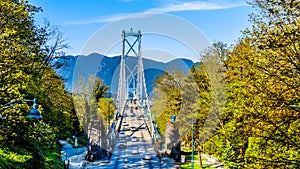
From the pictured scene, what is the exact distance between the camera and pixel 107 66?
89875 millimetres

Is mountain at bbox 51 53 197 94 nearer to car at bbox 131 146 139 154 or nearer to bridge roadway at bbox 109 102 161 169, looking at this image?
bridge roadway at bbox 109 102 161 169

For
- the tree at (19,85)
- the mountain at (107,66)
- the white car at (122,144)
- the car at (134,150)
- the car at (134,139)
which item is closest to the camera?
the tree at (19,85)

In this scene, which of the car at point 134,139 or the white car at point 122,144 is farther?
the car at point 134,139

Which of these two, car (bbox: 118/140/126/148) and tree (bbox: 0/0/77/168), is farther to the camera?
car (bbox: 118/140/126/148)

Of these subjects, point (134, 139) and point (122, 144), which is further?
point (134, 139)

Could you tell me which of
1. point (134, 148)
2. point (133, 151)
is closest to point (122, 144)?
point (134, 148)

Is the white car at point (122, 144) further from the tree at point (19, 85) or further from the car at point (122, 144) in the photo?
the tree at point (19, 85)

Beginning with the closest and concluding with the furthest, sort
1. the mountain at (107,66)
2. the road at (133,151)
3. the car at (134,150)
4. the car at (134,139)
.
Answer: the mountain at (107,66), the road at (133,151), the car at (134,150), the car at (134,139)

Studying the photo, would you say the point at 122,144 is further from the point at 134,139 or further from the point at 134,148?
the point at 134,139

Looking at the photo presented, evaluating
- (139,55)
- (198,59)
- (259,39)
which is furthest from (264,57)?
(139,55)

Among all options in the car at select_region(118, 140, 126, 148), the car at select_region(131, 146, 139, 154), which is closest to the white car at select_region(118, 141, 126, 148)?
the car at select_region(118, 140, 126, 148)

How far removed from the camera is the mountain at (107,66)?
18.8 metres

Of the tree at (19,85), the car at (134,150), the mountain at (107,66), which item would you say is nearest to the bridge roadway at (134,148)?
the car at (134,150)

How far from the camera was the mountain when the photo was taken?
1883cm
